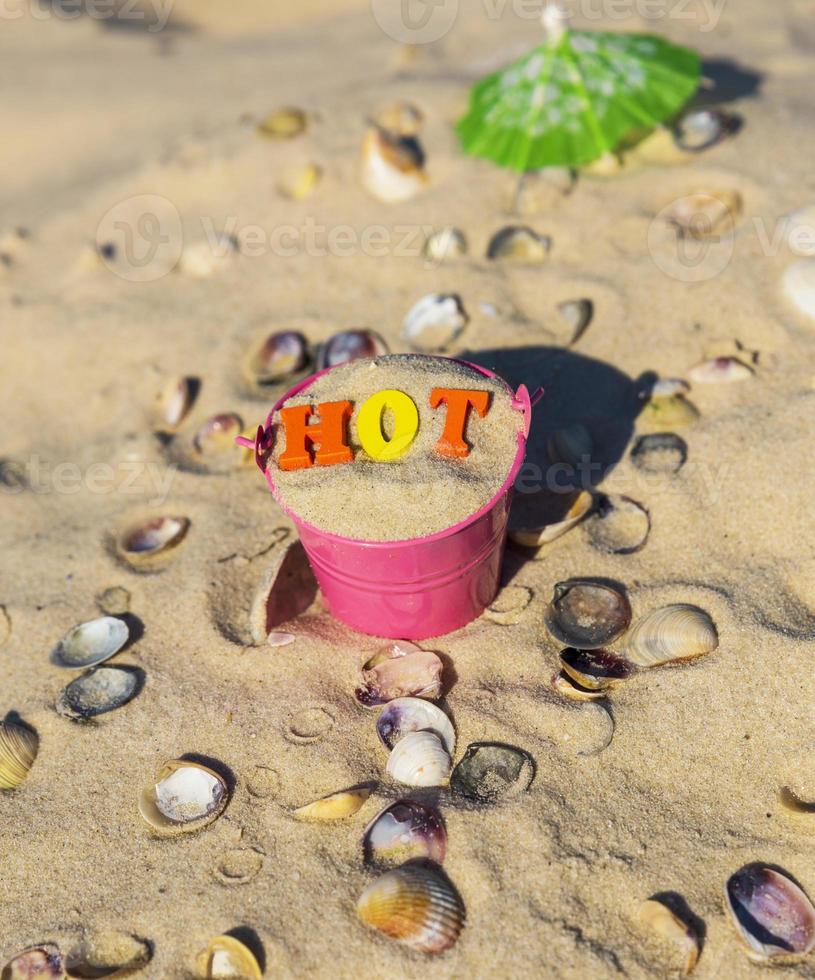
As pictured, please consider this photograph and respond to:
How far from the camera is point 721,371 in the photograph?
341cm

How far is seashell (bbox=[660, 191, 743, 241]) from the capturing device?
3996mm

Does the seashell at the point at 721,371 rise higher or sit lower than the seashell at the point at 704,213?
lower

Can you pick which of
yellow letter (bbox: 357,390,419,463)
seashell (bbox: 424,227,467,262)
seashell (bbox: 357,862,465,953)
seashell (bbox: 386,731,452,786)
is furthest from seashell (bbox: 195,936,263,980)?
seashell (bbox: 424,227,467,262)

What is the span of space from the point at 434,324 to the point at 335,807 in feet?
7.14

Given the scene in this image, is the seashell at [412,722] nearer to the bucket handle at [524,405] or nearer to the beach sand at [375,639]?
the beach sand at [375,639]

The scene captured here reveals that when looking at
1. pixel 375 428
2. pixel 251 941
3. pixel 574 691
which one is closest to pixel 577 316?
pixel 375 428

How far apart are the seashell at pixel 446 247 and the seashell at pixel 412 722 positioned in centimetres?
233

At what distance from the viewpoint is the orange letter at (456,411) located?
2484 mm

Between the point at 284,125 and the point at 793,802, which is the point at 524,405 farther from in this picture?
the point at 284,125

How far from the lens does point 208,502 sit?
3.40 meters

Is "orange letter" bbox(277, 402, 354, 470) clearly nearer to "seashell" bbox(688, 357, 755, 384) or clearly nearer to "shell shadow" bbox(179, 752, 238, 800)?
"shell shadow" bbox(179, 752, 238, 800)

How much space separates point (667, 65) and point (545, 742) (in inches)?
124

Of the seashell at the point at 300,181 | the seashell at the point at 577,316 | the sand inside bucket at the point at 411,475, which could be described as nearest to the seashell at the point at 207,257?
the seashell at the point at 300,181

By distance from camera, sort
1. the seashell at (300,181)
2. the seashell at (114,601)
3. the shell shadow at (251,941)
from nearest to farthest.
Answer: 1. the shell shadow at (251,941)
2. the seashell at (114,601)
3. the seashell at (300,181)
